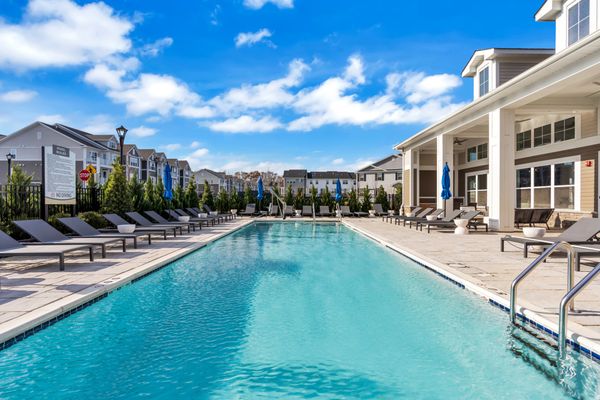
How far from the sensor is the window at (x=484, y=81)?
18.2m

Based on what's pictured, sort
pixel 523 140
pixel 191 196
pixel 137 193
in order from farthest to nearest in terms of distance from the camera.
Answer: pixel 191 196 < pixel 523 140 < pixel 137 193

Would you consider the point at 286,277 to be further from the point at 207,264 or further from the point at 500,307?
the point at 500,307

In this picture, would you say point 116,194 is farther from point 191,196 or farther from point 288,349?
point 288,349

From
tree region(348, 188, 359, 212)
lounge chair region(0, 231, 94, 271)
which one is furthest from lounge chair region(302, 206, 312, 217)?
lounge chair region(0, 231, 94, 271)

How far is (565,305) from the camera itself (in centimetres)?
351

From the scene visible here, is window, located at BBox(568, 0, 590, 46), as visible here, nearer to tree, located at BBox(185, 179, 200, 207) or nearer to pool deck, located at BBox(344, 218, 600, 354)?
pool deck, located at BBox(344, 218, 600, 354)

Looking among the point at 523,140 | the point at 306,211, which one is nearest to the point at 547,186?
the point at 523,140

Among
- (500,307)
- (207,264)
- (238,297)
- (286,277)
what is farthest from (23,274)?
(500,307)

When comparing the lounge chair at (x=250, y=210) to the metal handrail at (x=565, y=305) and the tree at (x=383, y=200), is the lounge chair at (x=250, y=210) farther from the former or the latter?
the metal handrail at (x=565, y=305)

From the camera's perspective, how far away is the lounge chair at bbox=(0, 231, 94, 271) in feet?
22.7

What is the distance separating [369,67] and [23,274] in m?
18.2

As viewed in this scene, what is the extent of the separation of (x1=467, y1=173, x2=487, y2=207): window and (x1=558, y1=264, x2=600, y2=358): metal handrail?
2113 centimetres

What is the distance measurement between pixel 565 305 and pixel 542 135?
667 inches

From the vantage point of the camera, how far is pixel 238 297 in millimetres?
6203
